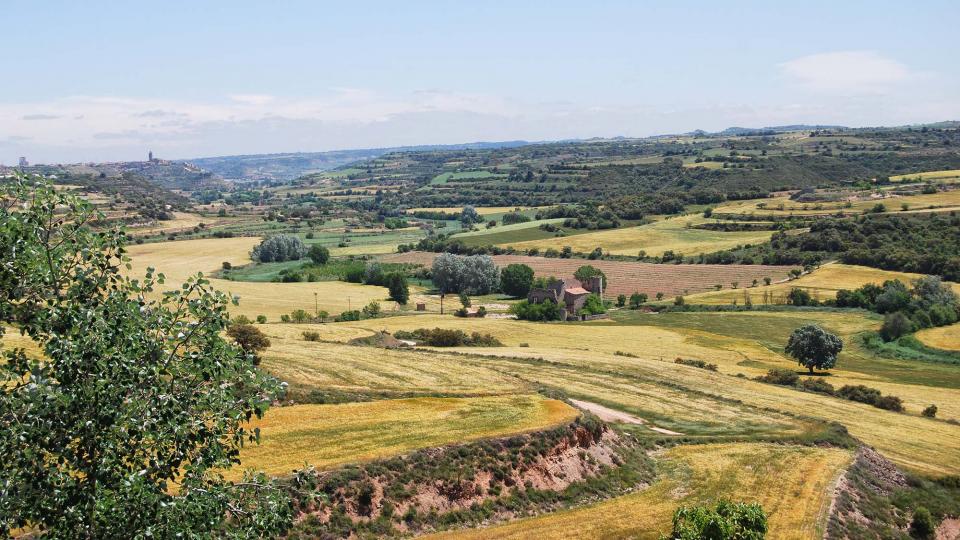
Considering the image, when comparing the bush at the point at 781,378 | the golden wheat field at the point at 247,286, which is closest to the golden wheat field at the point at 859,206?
the golden wheat field at the point at 247,286

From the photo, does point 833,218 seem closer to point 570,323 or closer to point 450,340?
point 570,323

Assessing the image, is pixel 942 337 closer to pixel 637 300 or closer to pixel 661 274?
pixel 637 300

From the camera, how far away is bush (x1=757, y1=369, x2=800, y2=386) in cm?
7462

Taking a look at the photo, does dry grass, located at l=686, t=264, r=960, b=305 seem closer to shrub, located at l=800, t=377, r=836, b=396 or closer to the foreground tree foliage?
shrub, located at l=800, t=377, r=836, b=396

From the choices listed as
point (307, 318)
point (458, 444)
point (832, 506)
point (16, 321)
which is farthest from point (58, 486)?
point (307, 318)

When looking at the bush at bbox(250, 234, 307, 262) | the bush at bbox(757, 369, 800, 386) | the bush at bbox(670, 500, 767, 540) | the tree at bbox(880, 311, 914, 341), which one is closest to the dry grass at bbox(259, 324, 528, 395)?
the bush at bbox(670, 500, 767, 540)

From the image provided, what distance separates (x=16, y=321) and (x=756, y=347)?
293ft

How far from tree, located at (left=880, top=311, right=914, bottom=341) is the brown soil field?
107 ft

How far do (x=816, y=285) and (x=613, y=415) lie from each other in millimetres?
84042

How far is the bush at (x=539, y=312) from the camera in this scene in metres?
111

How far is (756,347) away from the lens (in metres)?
96.1

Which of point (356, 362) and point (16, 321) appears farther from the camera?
point (356, 362)

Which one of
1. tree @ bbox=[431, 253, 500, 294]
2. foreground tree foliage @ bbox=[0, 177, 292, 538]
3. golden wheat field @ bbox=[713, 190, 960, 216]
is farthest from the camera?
golden wheat field @ bbox=[713, 190, 960, 216]

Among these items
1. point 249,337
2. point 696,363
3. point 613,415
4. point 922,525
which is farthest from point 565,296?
point 922,525
